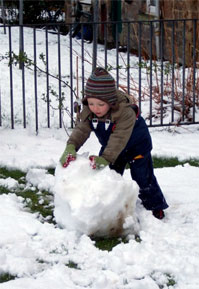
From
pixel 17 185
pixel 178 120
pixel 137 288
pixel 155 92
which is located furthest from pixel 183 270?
pixel 155 92

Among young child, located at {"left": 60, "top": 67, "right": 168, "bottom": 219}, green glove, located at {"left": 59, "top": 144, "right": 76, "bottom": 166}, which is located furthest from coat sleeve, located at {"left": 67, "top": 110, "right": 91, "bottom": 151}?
green glove, located at {"left": 59, "top": 144, "right": 76, "bottom": 166}

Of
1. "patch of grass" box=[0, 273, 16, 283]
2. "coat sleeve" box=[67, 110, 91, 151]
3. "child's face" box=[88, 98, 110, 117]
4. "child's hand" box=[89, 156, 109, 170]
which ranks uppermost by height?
"child's face" box=[88, 98, 110, 117]

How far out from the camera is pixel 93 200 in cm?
496

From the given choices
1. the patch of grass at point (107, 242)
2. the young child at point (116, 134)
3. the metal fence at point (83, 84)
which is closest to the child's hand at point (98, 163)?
the young child at point (116, 134)

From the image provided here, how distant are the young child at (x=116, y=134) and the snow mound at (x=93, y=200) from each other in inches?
4.3

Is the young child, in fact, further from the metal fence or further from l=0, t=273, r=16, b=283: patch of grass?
the metal fence

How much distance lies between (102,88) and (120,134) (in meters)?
0.35

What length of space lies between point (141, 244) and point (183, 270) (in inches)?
16.5

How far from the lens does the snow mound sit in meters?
4.99

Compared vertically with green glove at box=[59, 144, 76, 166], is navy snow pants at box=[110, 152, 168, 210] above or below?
below

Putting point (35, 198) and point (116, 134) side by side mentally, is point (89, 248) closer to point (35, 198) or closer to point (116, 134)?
point (116, 134)

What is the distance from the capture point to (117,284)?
4.35 metres

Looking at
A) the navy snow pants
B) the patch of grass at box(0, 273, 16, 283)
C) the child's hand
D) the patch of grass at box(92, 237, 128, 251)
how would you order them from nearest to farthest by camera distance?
the patch of grass at box(0, 273, 16, 283) < the patch of grass at box(92, 237, 128, 251) < the child's hand < the navy snow pants

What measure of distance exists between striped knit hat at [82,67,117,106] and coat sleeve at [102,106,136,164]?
12cm
